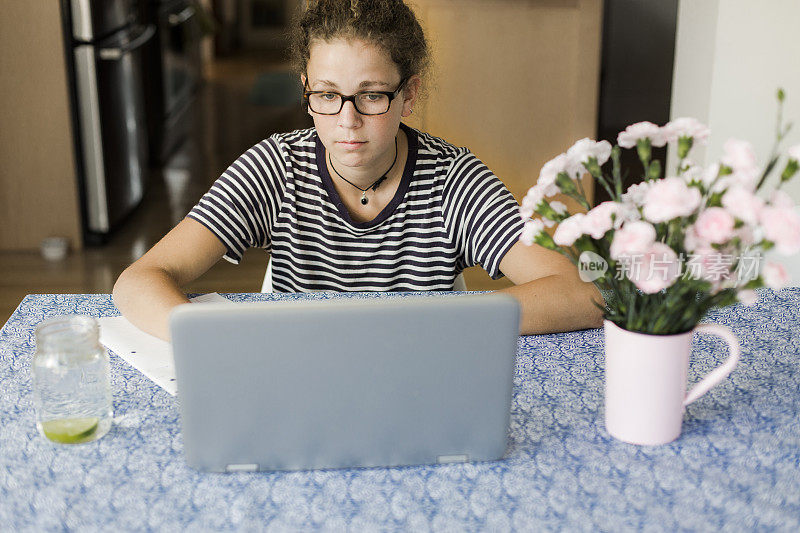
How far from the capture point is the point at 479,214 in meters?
1.61

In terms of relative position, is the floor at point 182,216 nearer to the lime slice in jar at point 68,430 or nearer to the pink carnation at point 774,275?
the lime slice in jar at point 68,430

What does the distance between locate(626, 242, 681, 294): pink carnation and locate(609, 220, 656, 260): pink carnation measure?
16mm

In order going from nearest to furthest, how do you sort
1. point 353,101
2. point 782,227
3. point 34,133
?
point 782,227
point 353,101
point 34,133

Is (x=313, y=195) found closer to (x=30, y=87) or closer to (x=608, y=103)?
(x=608, y=103)

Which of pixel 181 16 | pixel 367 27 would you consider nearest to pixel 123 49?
pixel 181 16

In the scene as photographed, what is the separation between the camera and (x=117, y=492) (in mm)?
926

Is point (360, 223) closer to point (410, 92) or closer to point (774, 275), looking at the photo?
point (410, 92)

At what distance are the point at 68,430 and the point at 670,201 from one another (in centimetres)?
72

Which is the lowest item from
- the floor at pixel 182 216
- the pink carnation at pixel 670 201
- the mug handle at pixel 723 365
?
the floor at pixel 182 216

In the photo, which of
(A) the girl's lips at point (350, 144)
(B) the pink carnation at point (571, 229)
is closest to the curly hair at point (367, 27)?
(A) the girl's lips at point (350, 144)

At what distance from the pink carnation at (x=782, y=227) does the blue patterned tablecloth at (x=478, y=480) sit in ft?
0.90

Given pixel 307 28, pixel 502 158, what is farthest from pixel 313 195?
pixel 502 158

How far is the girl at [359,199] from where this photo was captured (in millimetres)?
1460

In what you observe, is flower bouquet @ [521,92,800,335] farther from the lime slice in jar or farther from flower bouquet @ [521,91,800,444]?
the lime slice in jar
